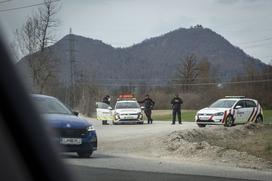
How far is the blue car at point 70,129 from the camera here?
Result: 1466cm

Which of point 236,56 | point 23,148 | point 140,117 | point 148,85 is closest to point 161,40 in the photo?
point 236,56

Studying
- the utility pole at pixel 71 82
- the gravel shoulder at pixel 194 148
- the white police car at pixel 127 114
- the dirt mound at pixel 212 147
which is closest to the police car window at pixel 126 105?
the white police car at pixel 127 114

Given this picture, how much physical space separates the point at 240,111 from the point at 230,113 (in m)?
0.82

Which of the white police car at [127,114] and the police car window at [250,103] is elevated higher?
the police car window at [250,103]

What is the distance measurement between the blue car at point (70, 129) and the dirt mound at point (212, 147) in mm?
3244

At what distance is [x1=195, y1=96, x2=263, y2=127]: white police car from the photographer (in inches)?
1186

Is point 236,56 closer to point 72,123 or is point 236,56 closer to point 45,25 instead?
point 45,25

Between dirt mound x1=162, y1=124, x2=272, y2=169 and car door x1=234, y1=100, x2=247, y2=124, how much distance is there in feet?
20.3

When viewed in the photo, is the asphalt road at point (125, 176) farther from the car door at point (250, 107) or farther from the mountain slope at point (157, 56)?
the mountain slope at point (157, 56)

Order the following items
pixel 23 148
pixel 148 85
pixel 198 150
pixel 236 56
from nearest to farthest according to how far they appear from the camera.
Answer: pixel 23 148 → pixel 198 150 → pixel 148 85 → pixel 236 56

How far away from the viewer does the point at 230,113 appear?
3031cm

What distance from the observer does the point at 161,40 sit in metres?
174

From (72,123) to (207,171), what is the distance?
10.9 feet

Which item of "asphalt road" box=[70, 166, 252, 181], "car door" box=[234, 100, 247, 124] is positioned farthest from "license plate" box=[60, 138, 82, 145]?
"car door" box=[234, 100, 247, 124]
